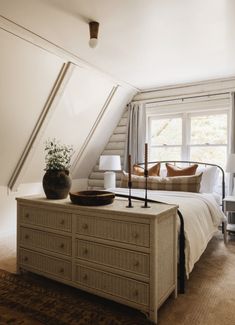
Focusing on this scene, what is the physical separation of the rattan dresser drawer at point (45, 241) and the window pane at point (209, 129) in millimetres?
3125

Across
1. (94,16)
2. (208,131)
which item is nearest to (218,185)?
(208,131)

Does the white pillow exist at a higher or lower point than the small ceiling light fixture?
lower

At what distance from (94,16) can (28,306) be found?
253cm

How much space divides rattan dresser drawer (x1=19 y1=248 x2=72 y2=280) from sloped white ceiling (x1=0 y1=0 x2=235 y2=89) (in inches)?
86.7

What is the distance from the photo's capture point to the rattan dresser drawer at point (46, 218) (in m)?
2.15

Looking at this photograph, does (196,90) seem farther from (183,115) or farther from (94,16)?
(94,16)

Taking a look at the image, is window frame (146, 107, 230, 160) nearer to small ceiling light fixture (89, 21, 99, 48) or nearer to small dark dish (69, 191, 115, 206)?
small ceiling light fixture (89, 21, 99, 48)

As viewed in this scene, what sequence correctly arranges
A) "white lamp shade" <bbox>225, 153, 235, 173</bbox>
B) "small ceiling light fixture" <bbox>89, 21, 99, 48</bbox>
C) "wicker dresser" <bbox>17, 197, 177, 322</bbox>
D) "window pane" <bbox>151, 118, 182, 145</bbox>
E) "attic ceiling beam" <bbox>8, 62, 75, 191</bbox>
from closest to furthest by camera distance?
1. "wicker dresser" <bbox>17, 197, 177, 322</bbox>
2. "small ceiling light fixture" <bbox>89, 21, 99, 48</bbox>
3. "attic ceiling beam" <bbox>8, 62, 75, 191</bbox>
4. "white lamp shade" <bbox>225, 153, 235, 173</bbox>
5. "window pane" <bbox>151, 118, 182, 145</bbox>

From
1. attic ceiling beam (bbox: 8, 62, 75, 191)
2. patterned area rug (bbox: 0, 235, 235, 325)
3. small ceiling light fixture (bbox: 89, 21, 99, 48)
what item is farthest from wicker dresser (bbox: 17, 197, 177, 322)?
small ceiling light fixture (bbox: 89, 21, 99, 48)

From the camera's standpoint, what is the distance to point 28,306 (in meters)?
1.95

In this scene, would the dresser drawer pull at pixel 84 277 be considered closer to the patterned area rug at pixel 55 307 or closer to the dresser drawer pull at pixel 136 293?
the patterned area rug at pixel 55 307

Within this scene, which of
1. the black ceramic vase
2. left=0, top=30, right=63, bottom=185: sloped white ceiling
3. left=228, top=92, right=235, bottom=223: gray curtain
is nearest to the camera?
the black ceramic vase

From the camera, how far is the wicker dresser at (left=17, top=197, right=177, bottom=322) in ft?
5.79

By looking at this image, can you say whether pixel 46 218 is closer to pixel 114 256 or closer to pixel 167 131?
pixel 114 256
